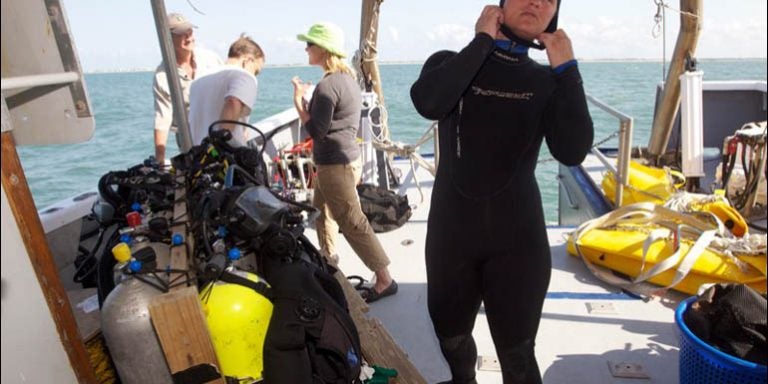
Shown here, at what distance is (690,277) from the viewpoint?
105 inches

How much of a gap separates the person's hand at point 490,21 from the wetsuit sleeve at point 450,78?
29 millimetres

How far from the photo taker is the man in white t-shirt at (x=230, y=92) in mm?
2684

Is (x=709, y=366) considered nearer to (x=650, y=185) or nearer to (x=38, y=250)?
(x=38, y=250)

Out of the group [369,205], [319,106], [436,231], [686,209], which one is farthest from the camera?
[369,205]

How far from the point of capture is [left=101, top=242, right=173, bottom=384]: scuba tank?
1.21 meters

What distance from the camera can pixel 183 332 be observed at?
3.99 ft

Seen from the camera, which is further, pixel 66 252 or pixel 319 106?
pixel 319 106

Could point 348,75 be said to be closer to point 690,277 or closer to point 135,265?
point 135,265

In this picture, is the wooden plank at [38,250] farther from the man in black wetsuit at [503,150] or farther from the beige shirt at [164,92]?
the beige shirt at [164,92]

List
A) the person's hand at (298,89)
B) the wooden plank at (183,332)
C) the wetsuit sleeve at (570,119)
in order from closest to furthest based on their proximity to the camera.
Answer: the wooden plank at (183,332) < the wetsuit sleeve at (570,119) < the person's hand at (298,89)

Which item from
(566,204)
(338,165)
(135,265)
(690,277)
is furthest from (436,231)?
(566,204)

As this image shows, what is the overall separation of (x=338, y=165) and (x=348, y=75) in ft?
1.68

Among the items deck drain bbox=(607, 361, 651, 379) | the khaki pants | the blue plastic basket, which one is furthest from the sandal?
the blue plastic basket

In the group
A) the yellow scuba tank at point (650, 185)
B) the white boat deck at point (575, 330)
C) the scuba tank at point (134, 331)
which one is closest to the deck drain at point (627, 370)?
the white boat deck at point (575, 330)
